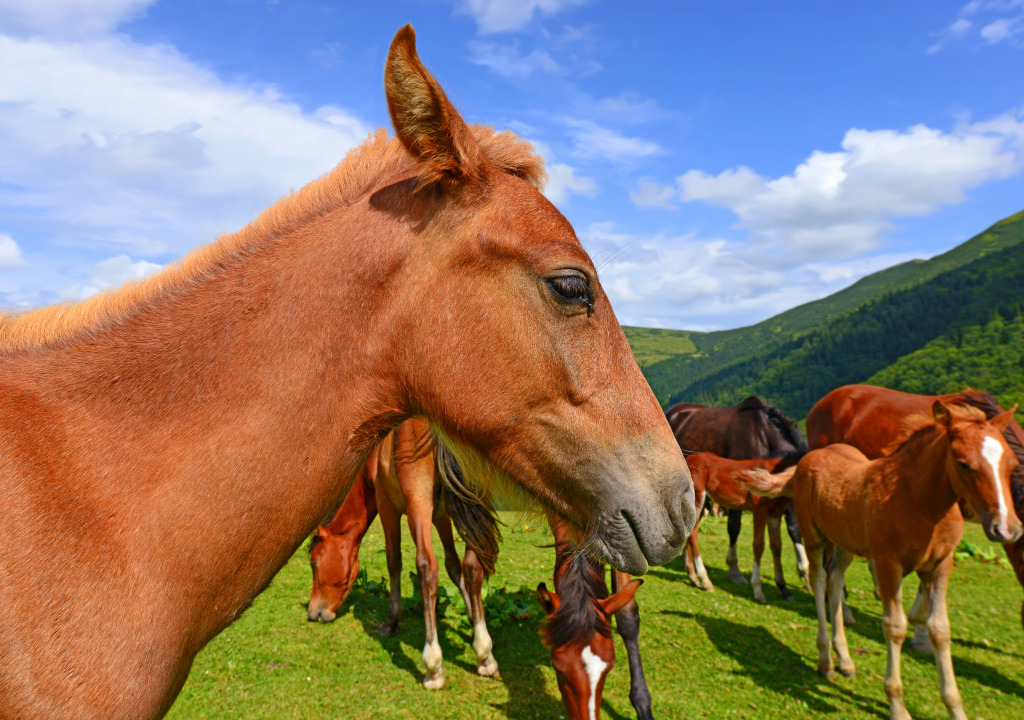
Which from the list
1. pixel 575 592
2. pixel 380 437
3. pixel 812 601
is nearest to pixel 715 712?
pixel 575 592

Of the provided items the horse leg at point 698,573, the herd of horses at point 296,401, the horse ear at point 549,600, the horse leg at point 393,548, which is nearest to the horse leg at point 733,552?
the horse leg at point 698,573

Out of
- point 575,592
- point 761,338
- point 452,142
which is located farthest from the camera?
point 761,338

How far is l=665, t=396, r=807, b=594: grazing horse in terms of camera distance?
10.3 meters

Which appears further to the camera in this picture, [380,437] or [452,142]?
[380,437]

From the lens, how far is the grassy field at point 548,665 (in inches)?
206

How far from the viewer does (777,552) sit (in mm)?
9266

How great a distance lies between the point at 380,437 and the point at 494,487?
1.49ft

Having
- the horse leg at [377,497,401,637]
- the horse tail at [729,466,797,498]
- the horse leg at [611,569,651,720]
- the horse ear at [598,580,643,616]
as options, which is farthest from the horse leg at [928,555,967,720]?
the horse leg at [377,497,401,637]

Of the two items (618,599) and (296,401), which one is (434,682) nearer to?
(618,599)

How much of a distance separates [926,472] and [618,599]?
3497mm

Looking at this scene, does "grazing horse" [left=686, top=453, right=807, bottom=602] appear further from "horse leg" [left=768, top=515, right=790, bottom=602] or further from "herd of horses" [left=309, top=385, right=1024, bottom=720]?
"herd of horses" [left=309, top=385, right=1024, bottom=720]

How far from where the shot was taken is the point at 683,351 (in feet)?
527

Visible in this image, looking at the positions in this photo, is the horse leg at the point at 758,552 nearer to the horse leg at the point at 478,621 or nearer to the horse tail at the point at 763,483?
the horse tail at the point at 763,483

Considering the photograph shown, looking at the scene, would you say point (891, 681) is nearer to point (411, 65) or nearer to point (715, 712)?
point (715, 712)
